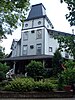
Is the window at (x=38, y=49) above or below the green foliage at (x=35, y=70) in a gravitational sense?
above

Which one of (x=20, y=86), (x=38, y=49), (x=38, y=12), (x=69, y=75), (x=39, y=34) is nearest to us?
(x=20, y=86)

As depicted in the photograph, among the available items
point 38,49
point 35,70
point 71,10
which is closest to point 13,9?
point 71,10

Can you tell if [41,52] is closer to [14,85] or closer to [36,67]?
[36,67]

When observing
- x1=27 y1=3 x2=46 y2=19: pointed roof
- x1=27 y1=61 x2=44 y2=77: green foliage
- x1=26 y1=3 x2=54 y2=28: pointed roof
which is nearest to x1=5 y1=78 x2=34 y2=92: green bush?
x1=27 y1=61 x2=44 y2=77: green foliage

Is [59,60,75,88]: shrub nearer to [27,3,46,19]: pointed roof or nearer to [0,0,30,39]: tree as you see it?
[0,0,30,39]: tree

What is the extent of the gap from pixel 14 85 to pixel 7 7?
5.36 metres

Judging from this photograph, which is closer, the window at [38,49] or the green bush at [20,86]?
the green bush at [20,86]

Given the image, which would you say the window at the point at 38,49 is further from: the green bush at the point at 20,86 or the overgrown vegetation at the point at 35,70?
the green bush at the point at 20,86

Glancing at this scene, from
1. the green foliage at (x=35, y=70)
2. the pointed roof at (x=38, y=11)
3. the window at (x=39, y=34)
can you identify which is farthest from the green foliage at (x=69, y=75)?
the pointed roof at (x=38, y=11)

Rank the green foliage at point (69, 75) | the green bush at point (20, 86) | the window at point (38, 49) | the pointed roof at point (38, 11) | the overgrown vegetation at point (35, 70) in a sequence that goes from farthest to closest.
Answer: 1. the pointed roof at point (38, 11)
2. the window at point (38, 49)
3. the overgrown vegetation at point (35, 70)
4. the green foliage at point (69, 75)
5. the green bush at point (20, 86)

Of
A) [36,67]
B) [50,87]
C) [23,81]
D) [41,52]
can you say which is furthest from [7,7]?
[41,52]

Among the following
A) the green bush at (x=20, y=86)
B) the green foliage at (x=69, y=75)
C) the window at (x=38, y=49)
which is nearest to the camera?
the green bush at (x=20, y=86)

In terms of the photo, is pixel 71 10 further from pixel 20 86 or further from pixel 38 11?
pixel 38 11

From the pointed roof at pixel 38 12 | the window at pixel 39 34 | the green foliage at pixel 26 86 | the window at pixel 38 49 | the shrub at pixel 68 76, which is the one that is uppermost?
the pointed roof at pixel 38 12
